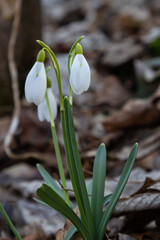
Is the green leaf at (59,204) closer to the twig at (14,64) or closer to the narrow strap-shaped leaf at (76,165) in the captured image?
the narrow strap-shaped leaf at (76,165)

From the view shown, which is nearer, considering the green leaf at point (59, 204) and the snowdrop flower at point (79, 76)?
the green leaf at point (59, 204)

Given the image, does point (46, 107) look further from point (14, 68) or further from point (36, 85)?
point (14, 68)

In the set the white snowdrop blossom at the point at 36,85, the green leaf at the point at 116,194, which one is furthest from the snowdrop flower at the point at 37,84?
the green leaf at the point at 116,194

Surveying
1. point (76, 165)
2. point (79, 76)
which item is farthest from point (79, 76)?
point (76, 165)

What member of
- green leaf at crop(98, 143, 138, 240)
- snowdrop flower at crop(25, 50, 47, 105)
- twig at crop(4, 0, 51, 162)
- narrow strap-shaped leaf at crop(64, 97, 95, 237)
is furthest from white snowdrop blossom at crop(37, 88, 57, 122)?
twig at crop(4, 0, 51, 162)


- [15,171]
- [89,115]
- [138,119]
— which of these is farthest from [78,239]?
[89,115]
